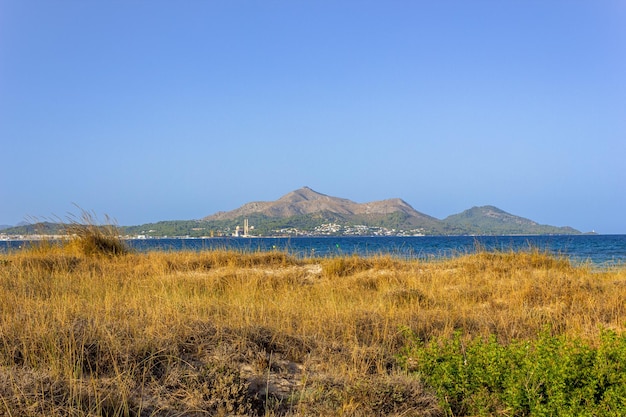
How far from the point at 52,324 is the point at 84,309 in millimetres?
1490

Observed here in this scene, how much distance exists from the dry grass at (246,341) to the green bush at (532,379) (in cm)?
31

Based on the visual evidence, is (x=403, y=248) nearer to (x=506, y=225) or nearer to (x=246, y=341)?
(x=246, y=341)

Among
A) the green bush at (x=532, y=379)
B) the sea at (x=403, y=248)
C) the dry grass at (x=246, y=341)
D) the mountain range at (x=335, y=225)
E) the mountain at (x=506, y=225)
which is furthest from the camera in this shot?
the mountain at (x=506, y=225)

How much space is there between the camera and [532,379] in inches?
177

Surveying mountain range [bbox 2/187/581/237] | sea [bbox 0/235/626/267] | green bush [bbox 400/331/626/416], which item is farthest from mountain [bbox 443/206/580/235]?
green bush [bbox 400/331/626/416]

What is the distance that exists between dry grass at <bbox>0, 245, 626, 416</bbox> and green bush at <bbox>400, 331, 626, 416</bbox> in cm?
31

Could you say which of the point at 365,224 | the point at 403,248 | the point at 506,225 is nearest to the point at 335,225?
the point at 365,224

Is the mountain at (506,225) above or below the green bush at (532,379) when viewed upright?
above

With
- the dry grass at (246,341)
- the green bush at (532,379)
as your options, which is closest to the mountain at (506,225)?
the dry grass at (246,341)

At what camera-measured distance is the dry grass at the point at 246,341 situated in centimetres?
405

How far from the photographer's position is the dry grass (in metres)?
4.05

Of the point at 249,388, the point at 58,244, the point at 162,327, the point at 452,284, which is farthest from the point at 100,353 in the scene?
the point at 58,244

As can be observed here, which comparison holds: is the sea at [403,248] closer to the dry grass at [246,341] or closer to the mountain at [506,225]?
the dry grass at [246,341]

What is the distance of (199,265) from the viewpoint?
13.9 metres
